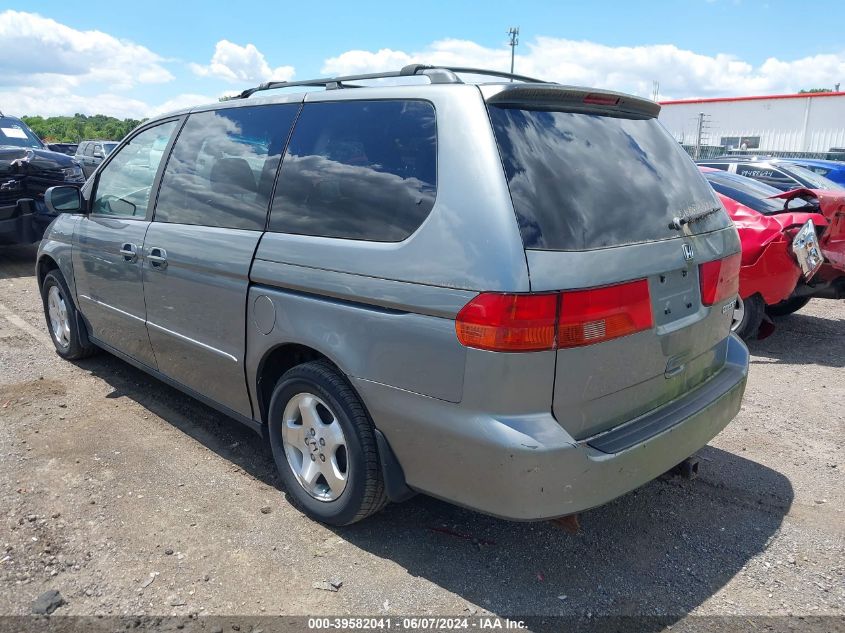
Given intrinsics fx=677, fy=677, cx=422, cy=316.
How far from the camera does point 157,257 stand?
3752 millimetres

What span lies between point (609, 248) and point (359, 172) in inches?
42.0

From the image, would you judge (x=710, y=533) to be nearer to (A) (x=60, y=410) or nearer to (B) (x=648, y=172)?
(B) (x=648, y=172)

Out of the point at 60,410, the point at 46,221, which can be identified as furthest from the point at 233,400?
the point at 46,221

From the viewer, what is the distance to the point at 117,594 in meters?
2.65

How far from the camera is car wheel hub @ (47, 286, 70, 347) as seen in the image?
5264 millimetres

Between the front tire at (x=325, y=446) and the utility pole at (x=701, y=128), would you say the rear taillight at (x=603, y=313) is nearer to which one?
the front tire at (x=325, y=446)

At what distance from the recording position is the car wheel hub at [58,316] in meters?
5.26

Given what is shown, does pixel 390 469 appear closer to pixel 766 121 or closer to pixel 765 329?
pixel 765 329

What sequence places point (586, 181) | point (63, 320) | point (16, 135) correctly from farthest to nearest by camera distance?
point (16, 135)
point (63, 320)
point (586, 181)

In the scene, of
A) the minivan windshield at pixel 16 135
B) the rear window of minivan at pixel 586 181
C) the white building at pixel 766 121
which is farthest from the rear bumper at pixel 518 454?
the white building at pixel 766 121

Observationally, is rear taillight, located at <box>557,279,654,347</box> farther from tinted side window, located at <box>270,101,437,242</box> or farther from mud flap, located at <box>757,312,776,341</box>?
mud flap, located at <box>757,312,776,341</box>

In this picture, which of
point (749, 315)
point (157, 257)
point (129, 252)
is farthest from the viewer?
point (749, 315)

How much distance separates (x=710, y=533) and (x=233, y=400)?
A: 240 centimetres

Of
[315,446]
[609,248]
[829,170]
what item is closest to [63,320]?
[315,446]
